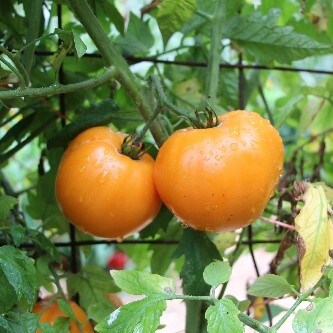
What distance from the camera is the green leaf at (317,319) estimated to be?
1.67ft

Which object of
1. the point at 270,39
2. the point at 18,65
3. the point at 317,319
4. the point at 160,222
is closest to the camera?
the point at 317,319

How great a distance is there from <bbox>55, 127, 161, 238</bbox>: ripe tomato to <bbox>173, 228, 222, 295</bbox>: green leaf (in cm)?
8

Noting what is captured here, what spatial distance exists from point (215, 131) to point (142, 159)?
111 mm

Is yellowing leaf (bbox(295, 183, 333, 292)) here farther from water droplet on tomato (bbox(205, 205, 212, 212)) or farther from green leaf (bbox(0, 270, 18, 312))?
green leaf (bbox(0, 270, 18, 312))

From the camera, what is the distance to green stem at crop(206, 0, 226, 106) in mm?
844

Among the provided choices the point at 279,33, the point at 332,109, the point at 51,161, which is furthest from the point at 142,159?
the point at 332,109

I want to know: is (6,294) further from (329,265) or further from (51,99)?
(51,99)

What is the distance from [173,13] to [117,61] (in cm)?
11

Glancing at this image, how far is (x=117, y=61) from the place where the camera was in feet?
2.47

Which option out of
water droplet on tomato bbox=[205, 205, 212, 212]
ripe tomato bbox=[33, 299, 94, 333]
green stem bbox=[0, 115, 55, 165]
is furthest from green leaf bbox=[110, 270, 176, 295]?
green stem bbox=[0, 115, 55, 165]

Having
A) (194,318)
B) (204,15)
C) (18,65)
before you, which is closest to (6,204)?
(18,65)

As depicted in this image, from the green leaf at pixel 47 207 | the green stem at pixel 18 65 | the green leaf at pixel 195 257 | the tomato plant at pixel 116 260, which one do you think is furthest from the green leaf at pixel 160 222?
the tomato plant at pixel 116 260

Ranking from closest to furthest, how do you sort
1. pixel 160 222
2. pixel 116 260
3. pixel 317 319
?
pixel 317 319
pixel 160 222
pixel 116 260

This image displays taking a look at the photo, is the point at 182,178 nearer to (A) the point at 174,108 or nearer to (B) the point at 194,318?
(A) the point at 174,108
